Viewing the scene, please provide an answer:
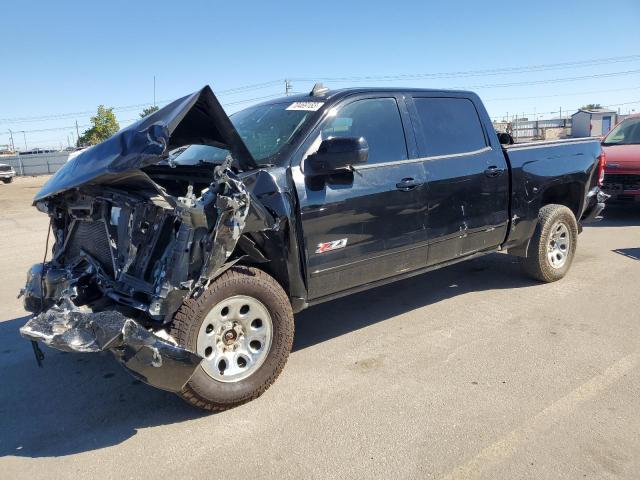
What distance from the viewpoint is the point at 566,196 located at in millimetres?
6164

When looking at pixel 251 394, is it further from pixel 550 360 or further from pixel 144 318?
pixel 550 360

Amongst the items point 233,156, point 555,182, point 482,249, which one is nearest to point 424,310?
point 482,249

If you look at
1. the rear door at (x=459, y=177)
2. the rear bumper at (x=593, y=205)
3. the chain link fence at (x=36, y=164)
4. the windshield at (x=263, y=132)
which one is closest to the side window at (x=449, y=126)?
the rear door at (x=459, y=177)

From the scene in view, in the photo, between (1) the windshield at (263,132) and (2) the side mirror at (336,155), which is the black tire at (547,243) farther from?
(1) the windshield at (263,132)

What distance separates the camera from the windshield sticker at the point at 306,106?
160 inches

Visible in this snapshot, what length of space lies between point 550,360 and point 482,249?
146 centimetres

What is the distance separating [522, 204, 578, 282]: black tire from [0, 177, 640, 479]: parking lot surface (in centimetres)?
51

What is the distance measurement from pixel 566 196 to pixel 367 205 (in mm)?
3334

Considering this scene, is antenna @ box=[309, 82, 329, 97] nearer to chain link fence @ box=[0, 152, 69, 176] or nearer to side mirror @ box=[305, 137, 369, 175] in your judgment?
side mirror @ box=[305, 137, 369, 175]

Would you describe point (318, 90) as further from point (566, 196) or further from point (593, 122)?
point (593, 122)

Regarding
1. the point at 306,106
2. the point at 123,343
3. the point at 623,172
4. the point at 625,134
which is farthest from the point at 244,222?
the point at 625,134

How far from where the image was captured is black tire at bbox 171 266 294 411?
3166 millimetres

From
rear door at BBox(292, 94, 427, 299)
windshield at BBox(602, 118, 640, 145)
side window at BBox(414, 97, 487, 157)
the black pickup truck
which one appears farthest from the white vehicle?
rear door at BBox(292, 94, 427, 299)

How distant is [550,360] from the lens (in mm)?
3926
